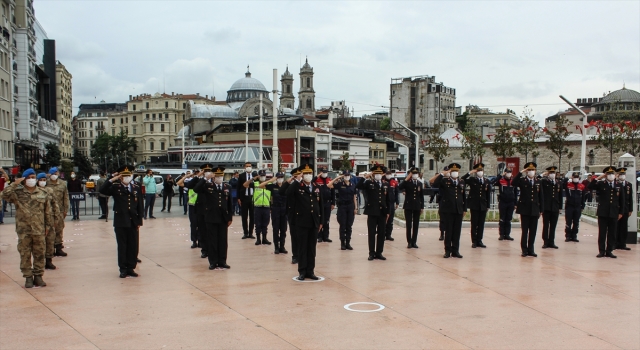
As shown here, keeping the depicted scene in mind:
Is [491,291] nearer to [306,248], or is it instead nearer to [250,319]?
[306,248]

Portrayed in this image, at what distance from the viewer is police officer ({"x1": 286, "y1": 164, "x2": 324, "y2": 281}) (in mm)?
9109

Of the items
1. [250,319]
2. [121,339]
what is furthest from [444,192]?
[121,339]

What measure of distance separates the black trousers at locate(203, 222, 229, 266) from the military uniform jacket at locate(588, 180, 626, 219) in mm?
7689

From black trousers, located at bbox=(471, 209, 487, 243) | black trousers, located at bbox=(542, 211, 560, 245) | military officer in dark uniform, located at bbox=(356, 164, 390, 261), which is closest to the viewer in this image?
military officer in dark uniform, located at bbox=(356, 164, 390, 261)

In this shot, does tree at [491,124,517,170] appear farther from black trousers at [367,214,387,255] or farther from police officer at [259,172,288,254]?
black trousers at [367,214,387,255]

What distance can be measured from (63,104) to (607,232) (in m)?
86.0

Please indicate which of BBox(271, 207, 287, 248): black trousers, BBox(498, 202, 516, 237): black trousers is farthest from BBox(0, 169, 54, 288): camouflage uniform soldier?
BBox(498, 202, 516, 237): black trousers

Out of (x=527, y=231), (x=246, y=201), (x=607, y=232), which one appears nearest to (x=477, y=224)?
(x=527, y=231)

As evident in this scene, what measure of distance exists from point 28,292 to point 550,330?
693 cm

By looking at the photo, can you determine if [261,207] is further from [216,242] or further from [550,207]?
[550,207]

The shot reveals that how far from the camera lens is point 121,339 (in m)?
5.99

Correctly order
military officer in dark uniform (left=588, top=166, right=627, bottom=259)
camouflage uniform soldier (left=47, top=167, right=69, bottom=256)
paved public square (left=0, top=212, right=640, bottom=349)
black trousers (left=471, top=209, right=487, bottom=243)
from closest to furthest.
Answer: paved public square (left=0, top=212, right=640, bottom=349) < camouflage uniform soldier (left=47, top=167, right=69, bottom=256) < military officer in dark uniform (left=588, top=166, right=627, bottom=259) < black trousers (left=471, top=209, right=487, bottom=243)

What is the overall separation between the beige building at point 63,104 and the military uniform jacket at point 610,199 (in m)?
75.6

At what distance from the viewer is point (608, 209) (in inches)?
465
